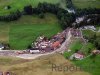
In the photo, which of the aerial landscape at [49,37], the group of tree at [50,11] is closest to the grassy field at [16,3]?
the aerial landscape at [49,37]

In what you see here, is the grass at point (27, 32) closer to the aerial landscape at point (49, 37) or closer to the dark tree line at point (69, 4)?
the aerial landscape at point (49, 37)

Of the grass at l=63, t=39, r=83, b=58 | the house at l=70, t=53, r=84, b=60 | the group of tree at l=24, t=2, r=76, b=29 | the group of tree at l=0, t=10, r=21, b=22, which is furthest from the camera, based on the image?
the group of tree at l=24, t=2, r=76, b=29

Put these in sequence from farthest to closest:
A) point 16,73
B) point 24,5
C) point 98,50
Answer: point 24,5 < point 98,50 < point 16,73

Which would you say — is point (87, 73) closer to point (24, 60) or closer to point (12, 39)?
point (24, 60)

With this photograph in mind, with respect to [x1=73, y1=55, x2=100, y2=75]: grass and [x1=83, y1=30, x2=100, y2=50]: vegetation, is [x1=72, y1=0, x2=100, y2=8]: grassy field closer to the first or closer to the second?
[x1=83, y1=30, x2=100, y2=50]: vegetation

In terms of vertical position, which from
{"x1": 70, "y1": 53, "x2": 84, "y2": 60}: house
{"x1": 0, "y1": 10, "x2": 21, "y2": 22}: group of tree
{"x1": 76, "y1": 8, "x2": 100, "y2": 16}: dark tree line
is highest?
{"x1": 76, "y1": 8, "x2": 100, "y2": 16}: dark tree line

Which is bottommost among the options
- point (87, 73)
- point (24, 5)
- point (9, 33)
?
point (87, 73)

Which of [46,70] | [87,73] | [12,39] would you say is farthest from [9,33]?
[87,73]

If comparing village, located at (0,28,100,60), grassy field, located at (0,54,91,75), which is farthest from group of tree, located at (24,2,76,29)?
grassy field, located at (0,54,91,75)

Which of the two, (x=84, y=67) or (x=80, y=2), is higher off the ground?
(x=80, y=2)
